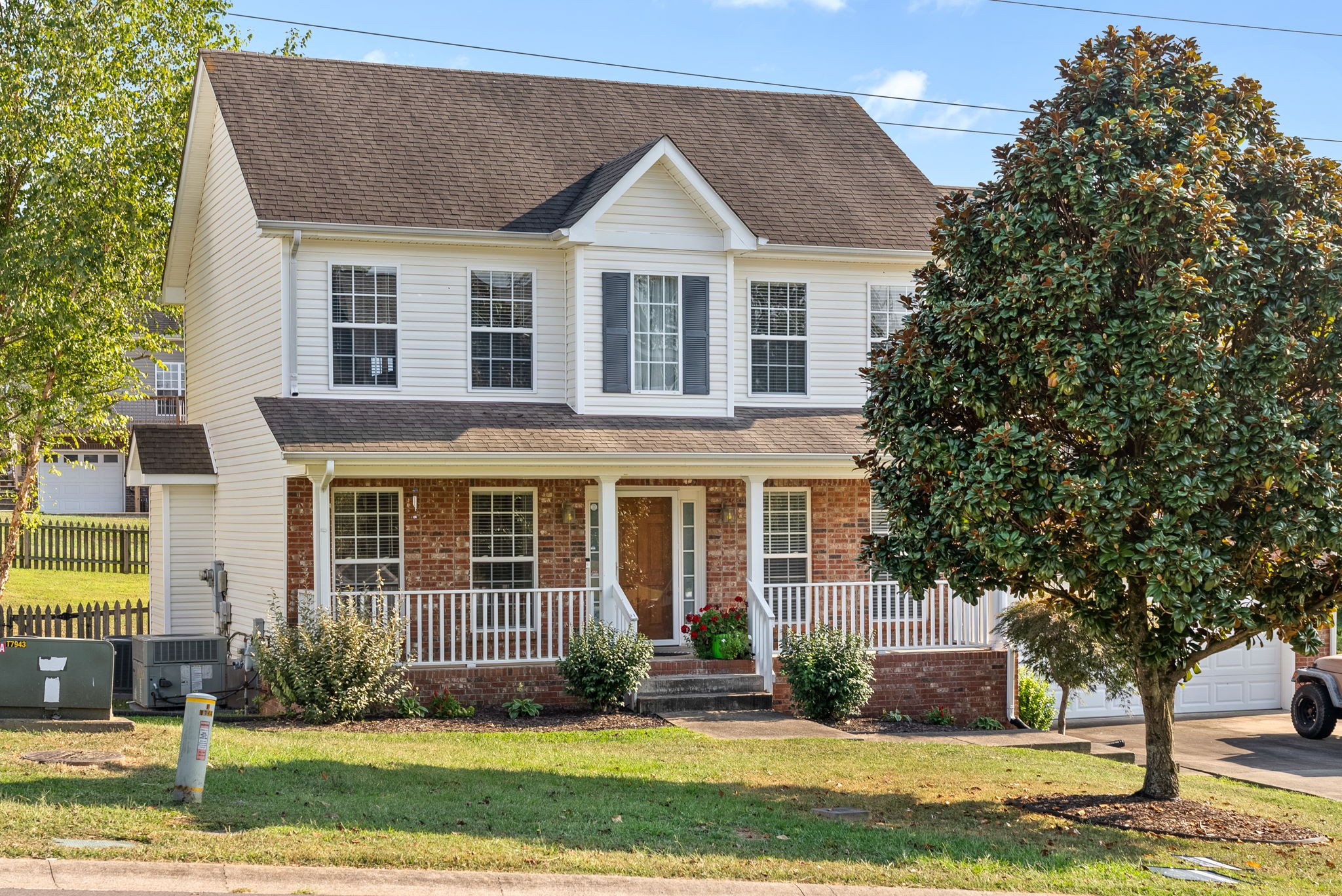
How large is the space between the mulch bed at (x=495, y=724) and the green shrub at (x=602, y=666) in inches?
9.1

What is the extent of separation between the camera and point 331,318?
17406 millimetres

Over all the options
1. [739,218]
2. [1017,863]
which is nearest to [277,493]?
[739,218]

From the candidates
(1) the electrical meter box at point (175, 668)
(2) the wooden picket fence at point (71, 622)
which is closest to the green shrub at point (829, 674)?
(1) the electrical meter box at point (175, 668)

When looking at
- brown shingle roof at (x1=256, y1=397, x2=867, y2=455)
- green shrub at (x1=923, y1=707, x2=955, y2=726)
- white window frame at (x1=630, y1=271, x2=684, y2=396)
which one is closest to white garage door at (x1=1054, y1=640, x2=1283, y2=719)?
green shrub at (x1=923, y1=707, x2=955, y2=726)

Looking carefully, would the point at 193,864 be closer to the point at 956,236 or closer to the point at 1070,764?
the point at 956,236

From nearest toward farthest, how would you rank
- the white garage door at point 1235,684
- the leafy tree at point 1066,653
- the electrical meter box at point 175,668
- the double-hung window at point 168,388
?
the leafy tree at point 1066,653 → the electrical meter box at point 175,668 → the white garage door at point 1235,684 → the double-hung window at point 168,388

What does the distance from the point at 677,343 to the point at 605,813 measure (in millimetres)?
9417

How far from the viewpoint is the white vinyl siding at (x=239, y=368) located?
57.5ft

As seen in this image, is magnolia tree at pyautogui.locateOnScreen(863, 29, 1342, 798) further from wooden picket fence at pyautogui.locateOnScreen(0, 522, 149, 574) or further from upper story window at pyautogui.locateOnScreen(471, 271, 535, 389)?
wooden picket fence at pyautogui.locateOnScreen(0, 522, 149, 574)

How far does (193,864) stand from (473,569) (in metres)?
9.91

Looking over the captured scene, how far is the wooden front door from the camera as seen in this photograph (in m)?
18.6

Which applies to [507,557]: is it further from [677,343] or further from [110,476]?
[110,476]

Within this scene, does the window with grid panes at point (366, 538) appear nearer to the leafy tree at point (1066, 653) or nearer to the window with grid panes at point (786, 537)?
the window with grid panes at point (786, 537)

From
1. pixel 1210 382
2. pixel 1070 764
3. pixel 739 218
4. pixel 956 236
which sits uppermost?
pixel 739 218
